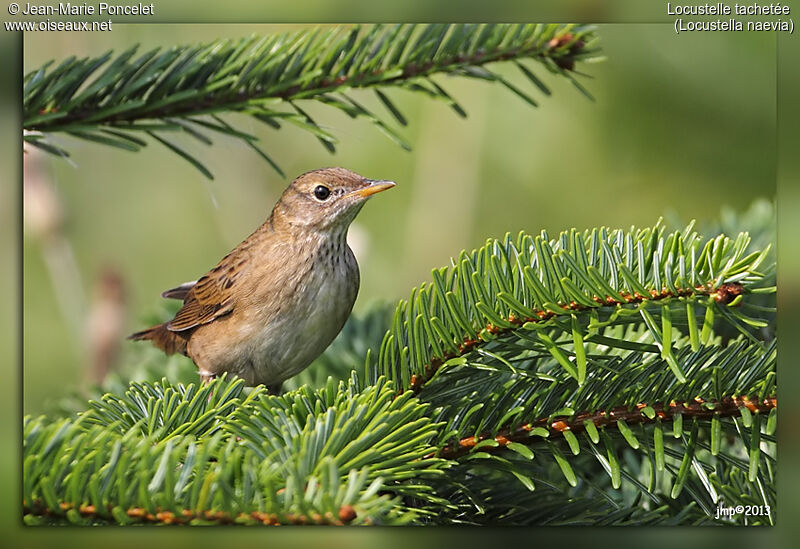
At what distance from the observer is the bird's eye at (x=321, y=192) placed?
2.66 m

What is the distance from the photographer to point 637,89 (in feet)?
10.4

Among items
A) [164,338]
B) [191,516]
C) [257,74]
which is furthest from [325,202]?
[191,516]

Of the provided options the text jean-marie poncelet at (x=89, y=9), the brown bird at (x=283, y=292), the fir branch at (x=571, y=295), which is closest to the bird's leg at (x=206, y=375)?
the brown bird at (x=283, y=292)

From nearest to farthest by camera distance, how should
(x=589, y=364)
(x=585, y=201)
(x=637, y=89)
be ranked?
(x=589, y=364) < (x=637, y=89) < (x=585, y=201)

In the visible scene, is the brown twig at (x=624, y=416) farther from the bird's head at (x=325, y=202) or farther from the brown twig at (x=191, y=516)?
the bird's head at (x=325, y=202)

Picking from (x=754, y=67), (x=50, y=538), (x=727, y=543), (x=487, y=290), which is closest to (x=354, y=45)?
(x=487, y=290)

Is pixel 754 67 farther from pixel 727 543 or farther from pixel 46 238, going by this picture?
pixel 46 238

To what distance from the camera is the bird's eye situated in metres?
2.66

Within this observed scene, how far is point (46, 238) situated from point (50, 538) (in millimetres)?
1134

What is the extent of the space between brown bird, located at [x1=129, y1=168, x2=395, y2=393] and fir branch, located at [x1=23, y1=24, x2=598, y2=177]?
1.28ft

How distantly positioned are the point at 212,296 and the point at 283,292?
30 centimetres

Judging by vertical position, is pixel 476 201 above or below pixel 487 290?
above

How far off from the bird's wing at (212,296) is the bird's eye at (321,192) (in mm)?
303

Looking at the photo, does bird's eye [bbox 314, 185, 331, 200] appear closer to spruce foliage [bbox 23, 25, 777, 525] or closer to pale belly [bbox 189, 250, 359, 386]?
pale belly [bbox 189, 250, 359, 386]
